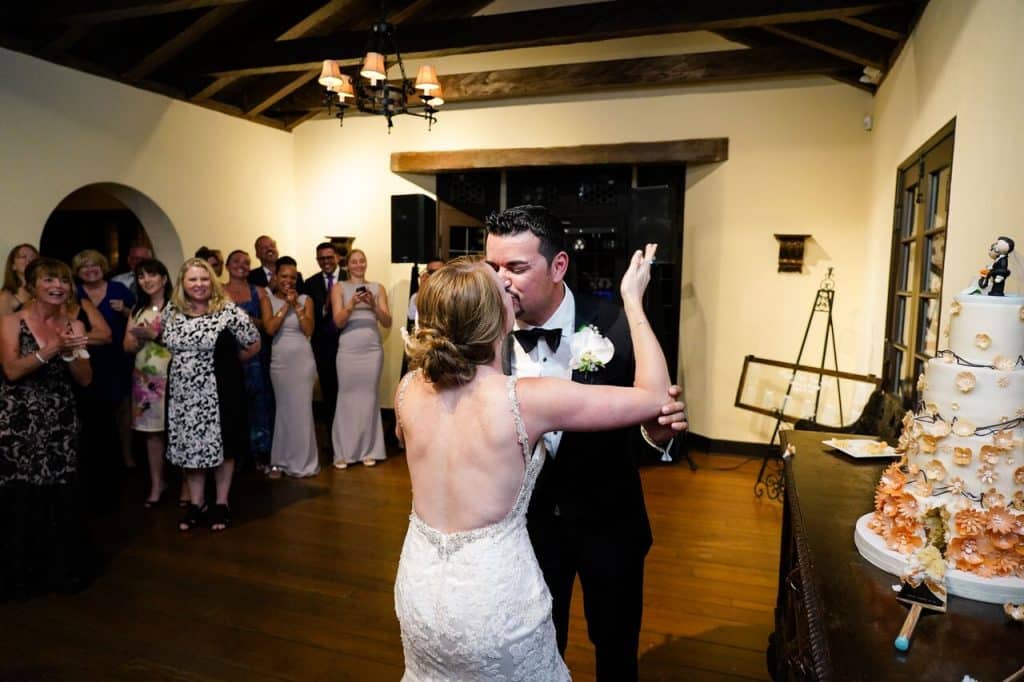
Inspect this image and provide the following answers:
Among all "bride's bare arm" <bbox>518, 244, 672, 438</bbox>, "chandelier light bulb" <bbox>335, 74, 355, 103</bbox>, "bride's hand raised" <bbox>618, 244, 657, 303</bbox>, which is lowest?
"bride's bare arm" <bbox>518, 244, 672, 438</bbox>

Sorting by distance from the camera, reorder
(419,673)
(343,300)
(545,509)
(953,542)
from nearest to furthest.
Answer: (953,542) → (419,673) → (545,509) → (343,300)

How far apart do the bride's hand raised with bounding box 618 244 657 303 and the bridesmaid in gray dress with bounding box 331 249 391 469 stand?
3.54 metres

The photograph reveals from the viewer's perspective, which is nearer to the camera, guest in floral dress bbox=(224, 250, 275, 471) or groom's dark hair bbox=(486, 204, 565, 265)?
groom's dark hair bbox=(486, 204, 565, 265)

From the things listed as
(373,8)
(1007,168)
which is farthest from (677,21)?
(373,8)

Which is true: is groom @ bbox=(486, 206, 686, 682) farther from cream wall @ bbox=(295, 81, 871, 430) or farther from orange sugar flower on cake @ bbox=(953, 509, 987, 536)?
cream wall @ bbox=(295, 81, 871, 430)

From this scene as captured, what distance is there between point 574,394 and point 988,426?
878 millimetres

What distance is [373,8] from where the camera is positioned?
5688mm

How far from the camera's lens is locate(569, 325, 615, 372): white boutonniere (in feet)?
→ 5.51

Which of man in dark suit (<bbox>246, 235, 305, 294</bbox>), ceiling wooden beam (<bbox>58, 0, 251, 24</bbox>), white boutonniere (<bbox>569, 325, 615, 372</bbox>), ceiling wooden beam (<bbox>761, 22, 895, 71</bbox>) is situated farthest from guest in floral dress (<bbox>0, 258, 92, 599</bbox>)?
ceiling wooden beam (<bbox>761, 22, 895, 71</bbox>)

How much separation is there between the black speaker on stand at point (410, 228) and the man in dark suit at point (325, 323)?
570 millimetres

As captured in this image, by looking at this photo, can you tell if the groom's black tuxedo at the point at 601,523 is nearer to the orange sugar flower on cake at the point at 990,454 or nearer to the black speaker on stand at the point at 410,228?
the orange sugar flower on cake at the point at 990,454

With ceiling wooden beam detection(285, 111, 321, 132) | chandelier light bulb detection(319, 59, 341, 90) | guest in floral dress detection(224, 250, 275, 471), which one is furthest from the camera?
ceiling wooden beam detection(285, 111, 321, 132)

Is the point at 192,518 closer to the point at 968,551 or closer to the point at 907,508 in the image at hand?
the point at 907,508

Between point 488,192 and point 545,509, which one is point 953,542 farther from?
point 488,192
